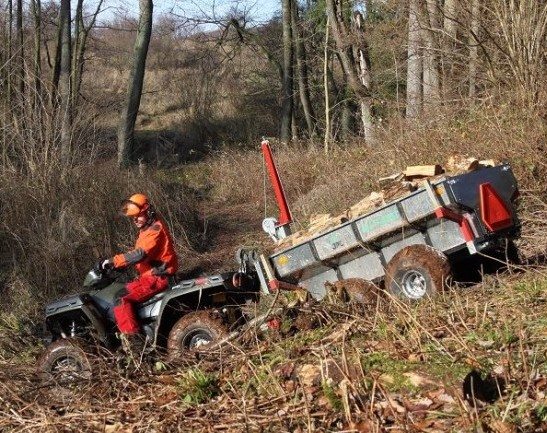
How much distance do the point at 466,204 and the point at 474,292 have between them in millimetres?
1054

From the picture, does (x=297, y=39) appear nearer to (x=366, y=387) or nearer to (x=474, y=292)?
(x=474, y=292)

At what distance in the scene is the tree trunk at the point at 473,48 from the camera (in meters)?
12.4

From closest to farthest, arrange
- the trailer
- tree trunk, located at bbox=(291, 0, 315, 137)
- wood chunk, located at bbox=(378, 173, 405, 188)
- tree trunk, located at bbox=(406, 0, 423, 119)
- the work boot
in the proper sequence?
1. the work boot
2. the trailer
3. wood chunk, located at bbox=(378, 173, 405, 188)
4. tree trunk, located at bbox=(406, 0, 423, 119)
5. tree trunk, located at bbox=(291, 0, 315, 137)

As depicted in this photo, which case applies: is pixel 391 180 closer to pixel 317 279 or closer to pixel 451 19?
pixel 317 279

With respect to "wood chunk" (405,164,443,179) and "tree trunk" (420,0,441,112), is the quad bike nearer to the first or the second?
"wood chunk" (405,164,443,179)

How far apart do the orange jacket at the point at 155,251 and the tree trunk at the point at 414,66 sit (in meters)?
7.18

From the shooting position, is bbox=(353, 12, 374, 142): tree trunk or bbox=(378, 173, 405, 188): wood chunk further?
bbox=(353, 12, 374, 142): tree trunk

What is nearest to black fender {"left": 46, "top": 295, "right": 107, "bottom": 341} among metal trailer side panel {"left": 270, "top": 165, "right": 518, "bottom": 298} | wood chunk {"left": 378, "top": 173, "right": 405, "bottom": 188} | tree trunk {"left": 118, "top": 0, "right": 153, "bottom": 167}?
metal trailer side panel {"left": 270, "top": 165, "right": 518, "bottom": 298}

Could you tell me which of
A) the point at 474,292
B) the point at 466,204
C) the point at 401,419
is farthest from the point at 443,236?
the point at 401,419

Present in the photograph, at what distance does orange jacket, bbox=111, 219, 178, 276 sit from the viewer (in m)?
7.83

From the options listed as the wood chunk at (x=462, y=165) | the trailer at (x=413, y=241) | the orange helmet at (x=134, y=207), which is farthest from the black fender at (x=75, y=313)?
the wood chunk at (x=462, y=165)

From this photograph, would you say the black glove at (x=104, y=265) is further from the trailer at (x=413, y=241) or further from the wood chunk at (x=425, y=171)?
the wood chunk at (x=425, y=171)

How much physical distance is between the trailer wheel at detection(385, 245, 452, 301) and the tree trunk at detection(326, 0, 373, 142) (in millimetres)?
9595

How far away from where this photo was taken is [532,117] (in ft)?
35.8
